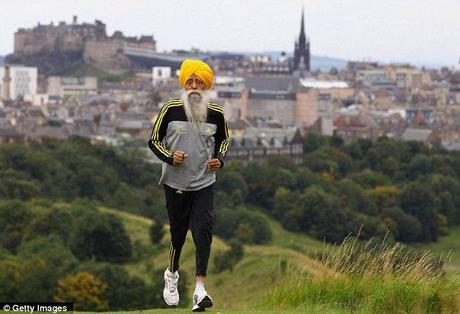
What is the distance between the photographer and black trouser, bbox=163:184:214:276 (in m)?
9.22

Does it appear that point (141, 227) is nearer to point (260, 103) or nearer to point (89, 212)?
point (89, 212)

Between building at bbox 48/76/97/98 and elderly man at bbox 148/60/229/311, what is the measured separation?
169m

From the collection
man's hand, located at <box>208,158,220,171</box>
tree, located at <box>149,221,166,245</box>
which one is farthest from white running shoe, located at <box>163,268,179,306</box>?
tree, located at <box>149,221,166,245</box>

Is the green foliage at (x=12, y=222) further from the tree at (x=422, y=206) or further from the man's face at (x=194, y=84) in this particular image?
the man's face at (x=194, y=84)

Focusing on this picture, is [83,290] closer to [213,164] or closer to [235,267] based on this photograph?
[235,267]

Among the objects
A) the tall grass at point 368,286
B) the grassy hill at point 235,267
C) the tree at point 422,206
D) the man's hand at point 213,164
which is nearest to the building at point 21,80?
the tree at point 422,206

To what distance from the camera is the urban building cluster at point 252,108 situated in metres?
118

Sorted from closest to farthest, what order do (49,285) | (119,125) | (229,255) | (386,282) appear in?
(386,282)
(49,285)
(229,255)
(119,125)

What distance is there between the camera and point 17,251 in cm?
5216

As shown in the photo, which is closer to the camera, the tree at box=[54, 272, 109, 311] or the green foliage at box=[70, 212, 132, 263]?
the tree at box=[54, 272, 109, 311]

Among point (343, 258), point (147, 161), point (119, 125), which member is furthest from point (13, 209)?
point (119, 125)

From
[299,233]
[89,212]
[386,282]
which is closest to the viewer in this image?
[386,282]

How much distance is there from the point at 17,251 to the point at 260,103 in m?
104

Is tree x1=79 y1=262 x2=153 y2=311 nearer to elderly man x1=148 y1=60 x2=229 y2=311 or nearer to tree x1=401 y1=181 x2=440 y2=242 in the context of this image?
elderly man x1=148 y1=60 x2=229 y2=311
